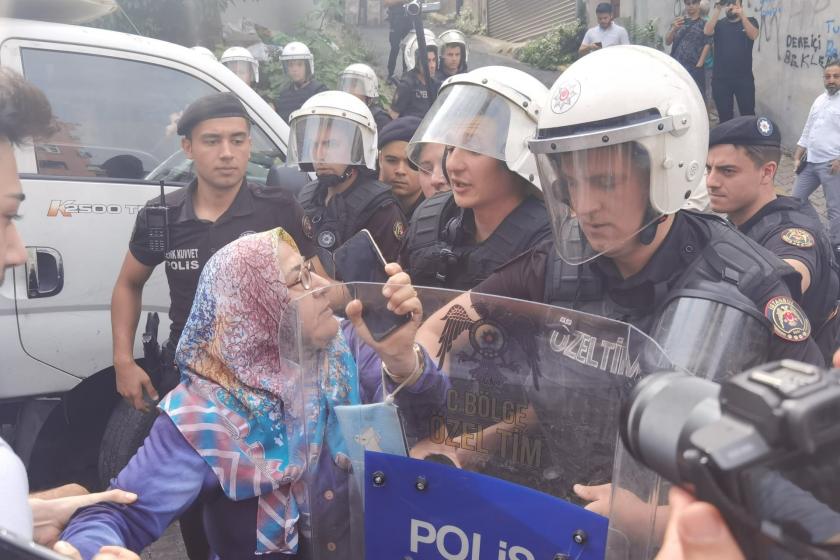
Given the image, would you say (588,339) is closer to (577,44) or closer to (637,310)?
(637,310)

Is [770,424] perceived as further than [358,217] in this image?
No

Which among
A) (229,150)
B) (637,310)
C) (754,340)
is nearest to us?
(754,340)

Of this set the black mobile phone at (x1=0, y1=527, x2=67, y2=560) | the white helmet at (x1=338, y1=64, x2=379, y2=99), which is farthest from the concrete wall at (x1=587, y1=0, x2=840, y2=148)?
the black mobile phone at (x1=0, y1=527, x2=67, y2=560)

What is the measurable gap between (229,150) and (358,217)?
655 mm

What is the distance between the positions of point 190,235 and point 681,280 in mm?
2087

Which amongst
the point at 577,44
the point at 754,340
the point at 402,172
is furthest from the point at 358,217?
the point at 577,44

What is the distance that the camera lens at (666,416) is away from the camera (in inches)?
32.0

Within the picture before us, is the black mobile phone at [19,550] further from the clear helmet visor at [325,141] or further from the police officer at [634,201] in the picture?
the clear helmet visor at [325,141]

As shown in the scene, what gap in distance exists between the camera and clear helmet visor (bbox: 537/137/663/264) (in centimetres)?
203

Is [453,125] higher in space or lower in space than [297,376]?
higher

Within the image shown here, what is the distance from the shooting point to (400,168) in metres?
4.35

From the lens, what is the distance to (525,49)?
16.5 metres

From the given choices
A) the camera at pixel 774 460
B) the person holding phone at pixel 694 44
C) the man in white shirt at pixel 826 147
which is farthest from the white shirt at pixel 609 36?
the camera at pixel 774 460

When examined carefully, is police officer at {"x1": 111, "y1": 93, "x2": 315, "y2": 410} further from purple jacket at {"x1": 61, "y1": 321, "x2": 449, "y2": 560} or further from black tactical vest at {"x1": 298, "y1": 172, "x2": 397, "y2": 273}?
purple jacket at {"x1": 61, "y1": 321, "x2": 449, "y2": 560}
